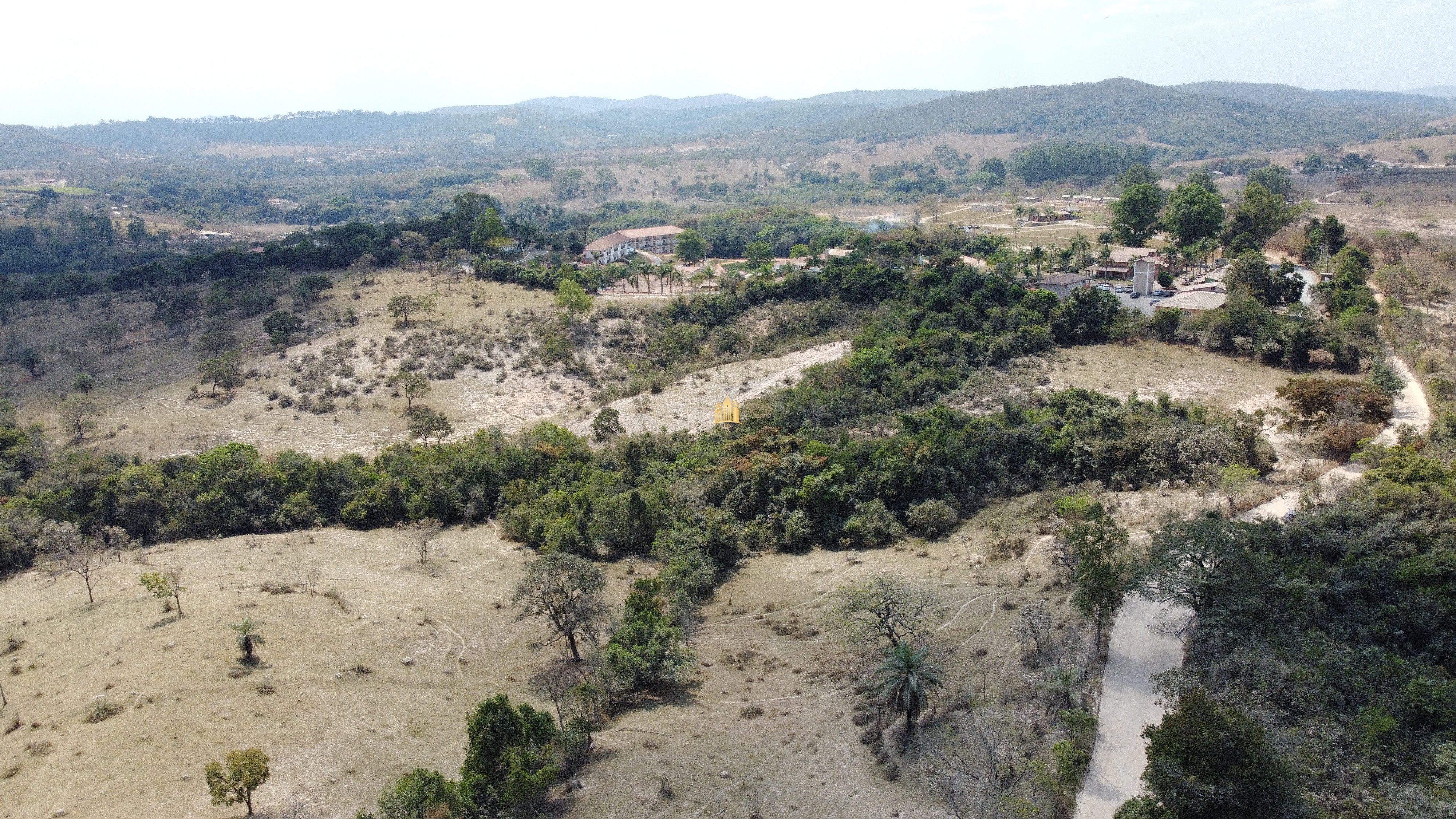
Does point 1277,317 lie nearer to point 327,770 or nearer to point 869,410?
point 869,410

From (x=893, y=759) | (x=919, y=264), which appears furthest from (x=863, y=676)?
(x=919, y=264)

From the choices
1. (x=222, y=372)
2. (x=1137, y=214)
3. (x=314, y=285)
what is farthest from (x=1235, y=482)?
Result: (x=314, y=285)

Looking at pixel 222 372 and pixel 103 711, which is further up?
pixel 222 372

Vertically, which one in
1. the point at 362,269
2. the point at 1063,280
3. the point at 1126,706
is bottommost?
the point at 1126,706

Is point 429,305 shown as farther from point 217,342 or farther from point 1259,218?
point 1259,218

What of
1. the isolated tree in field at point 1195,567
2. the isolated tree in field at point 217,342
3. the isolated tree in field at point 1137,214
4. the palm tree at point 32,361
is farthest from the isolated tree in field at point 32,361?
the isolated tree in field at point 1137,214

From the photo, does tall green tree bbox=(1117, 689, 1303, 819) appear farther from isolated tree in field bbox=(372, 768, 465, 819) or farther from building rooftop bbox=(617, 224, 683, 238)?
building rooftop bbox=(617, 224, 683, 238)

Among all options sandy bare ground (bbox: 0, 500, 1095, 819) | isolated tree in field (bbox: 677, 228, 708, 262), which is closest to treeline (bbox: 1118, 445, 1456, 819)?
sandy bare ground (bbox: 0, 500, 1095, 819)
